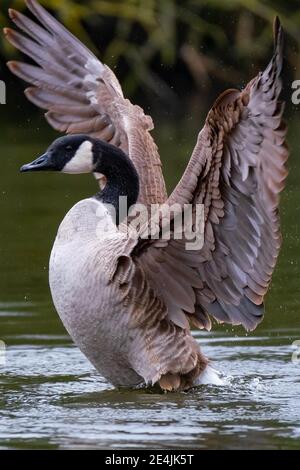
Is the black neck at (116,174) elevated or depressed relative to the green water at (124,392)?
elevated

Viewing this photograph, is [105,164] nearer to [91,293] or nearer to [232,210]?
[91,293]

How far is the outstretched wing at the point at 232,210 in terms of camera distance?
669cm

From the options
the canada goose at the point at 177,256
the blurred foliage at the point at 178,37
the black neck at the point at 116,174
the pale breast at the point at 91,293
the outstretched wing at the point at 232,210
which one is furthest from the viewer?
the blurred foliage at the point at 178,37

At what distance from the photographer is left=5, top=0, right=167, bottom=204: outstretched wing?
30.2 ft

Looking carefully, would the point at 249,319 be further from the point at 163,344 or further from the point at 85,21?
the point at 85,21

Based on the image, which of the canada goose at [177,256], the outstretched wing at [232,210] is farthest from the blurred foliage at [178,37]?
the outstretched wing at [232,210]

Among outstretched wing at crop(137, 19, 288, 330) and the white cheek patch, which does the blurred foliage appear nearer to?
the white cheek patch

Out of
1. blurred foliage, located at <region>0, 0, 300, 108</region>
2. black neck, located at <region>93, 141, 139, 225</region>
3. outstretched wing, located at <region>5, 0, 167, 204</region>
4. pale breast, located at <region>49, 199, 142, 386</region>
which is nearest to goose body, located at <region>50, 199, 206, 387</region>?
pale breast, located at <region>49, 199, 142, 386</region>

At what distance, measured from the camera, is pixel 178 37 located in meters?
21.5

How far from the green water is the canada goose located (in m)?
0.28

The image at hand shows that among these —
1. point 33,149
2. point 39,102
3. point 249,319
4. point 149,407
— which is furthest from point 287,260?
point 33,149

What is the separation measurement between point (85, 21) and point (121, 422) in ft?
51.4

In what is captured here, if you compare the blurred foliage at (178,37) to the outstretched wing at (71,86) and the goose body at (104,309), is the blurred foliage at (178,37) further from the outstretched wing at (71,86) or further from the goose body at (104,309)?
the goose body at (104,309)

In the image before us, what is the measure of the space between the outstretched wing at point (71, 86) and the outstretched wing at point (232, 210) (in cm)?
182
